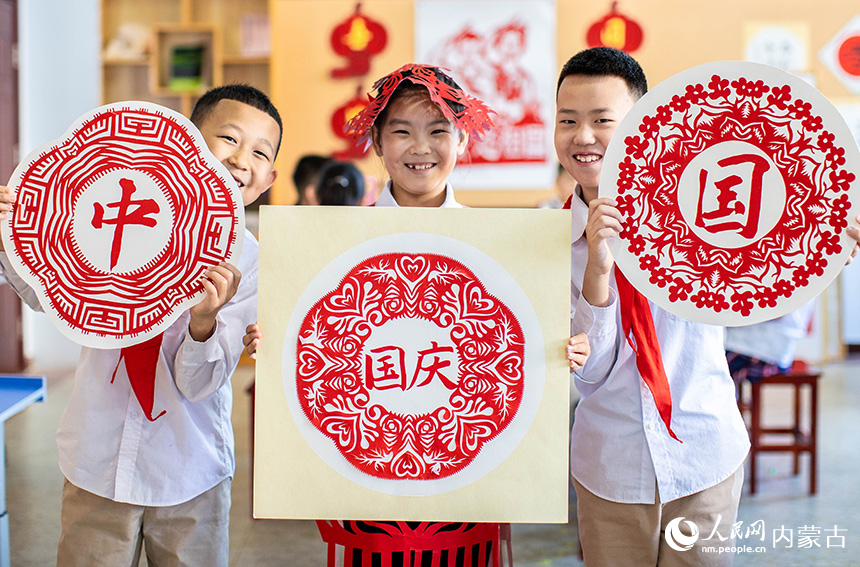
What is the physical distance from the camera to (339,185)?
280cm

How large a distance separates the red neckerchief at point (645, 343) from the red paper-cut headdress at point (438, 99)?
37 cm

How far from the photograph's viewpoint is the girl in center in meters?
1.21

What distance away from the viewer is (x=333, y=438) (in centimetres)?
106

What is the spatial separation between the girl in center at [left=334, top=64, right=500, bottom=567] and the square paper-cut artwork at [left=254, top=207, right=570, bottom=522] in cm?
16

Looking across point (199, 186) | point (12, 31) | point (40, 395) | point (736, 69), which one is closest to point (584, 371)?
point (736, 69)

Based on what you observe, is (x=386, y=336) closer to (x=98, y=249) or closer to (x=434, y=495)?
(x=434, y=495)

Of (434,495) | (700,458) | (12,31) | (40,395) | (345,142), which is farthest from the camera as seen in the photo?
(345,142)

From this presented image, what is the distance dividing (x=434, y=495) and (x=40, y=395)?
50.1 inches

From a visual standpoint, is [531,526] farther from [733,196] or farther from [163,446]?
[733,196]

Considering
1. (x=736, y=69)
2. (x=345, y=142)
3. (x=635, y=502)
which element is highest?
(x=345, y=142)

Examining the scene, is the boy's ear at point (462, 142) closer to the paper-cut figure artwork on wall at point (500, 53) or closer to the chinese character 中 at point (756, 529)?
the chinese character 中 at point (756, 529)

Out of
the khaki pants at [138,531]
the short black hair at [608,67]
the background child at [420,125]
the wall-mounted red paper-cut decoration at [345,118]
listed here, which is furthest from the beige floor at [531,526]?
the wall-mounted red paper-cut decoration at [345,118]

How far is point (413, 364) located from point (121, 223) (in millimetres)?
503

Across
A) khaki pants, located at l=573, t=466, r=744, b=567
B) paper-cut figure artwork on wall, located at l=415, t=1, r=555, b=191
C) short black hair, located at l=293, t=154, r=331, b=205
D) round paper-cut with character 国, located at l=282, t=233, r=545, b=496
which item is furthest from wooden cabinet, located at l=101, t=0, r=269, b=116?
khaki pants, located at l=573, t=466, r=744, b=567
